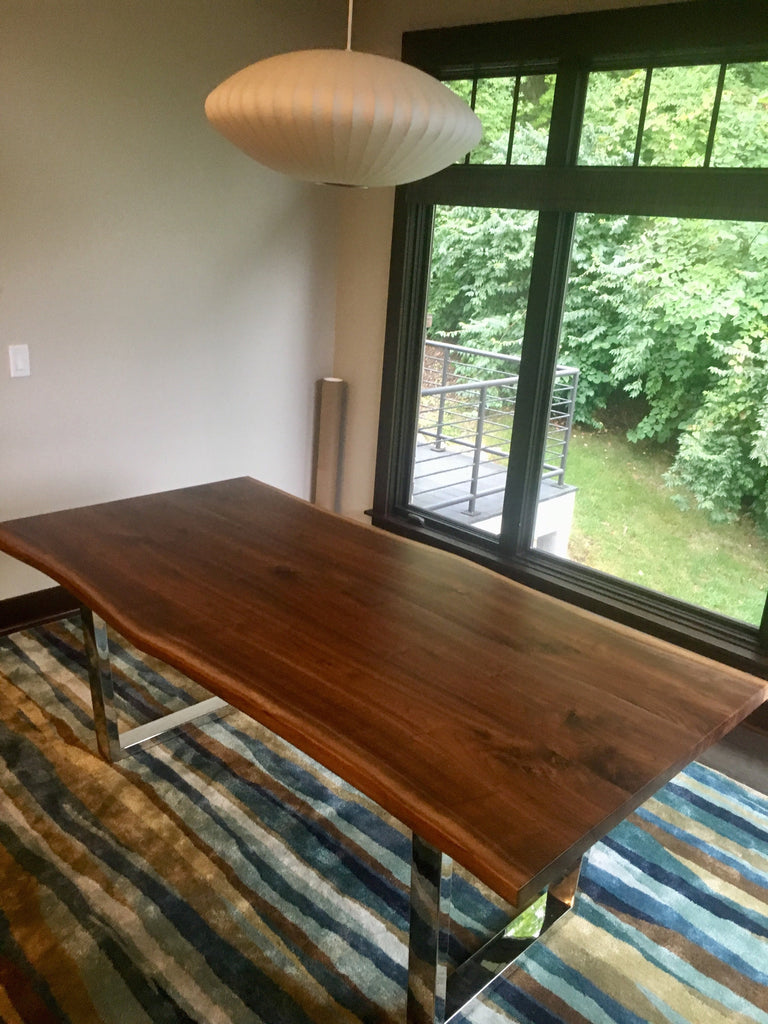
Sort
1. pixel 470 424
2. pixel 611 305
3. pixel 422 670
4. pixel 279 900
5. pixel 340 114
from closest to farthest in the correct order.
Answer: pixel 340 114 < pixel 422 670 < pixel 279 900 < pixel 611 305 < pixel 470 424

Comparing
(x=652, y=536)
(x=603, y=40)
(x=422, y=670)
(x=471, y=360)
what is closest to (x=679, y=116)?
(x=603, y=40)

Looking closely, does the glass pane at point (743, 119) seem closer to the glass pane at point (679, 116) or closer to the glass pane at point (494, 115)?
the glass pane at point (679, 116)

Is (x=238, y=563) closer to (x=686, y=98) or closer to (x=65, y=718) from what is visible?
(x=65, y=718)

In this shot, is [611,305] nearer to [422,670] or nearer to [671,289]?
[671,289]

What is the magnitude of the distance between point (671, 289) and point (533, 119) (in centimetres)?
86

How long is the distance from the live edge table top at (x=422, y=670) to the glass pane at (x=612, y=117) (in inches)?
64.6

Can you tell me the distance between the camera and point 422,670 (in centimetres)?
163

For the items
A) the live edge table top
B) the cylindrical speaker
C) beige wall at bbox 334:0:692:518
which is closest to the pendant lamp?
the live edge table top

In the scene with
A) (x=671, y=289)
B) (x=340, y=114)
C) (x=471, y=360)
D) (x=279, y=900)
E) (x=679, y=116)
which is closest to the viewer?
(x=340, y=114)

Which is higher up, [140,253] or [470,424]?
[140,253]

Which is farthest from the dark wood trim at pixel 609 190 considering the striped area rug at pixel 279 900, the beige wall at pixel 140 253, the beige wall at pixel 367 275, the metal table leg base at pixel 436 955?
the metal table leg base at pixel 436 955

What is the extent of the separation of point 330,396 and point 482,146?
128cm

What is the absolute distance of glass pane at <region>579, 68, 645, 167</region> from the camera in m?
2.78

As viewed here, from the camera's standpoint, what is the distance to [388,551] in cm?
223
